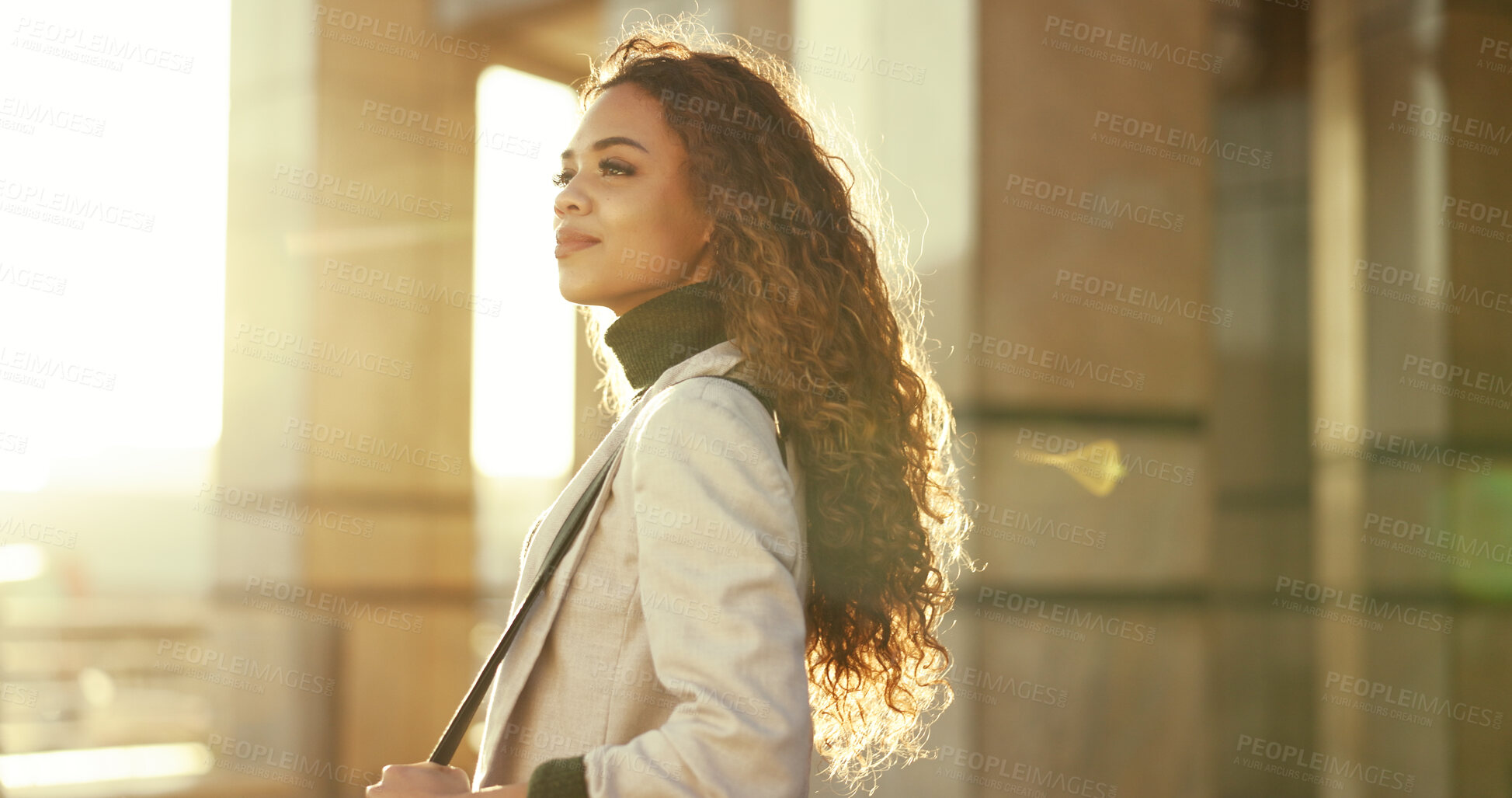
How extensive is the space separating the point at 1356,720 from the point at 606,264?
11.9 ft

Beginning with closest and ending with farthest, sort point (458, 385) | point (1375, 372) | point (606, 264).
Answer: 1. point (606, 264)
2. point (1375, 372)
3. point (458, 385)

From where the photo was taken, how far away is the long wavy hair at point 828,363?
5.55 feet

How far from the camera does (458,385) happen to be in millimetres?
6816

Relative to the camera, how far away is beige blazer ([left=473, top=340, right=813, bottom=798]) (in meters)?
1.35

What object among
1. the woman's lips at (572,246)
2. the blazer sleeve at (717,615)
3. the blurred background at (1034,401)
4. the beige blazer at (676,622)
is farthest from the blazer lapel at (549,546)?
the blurred background at (1034,401)

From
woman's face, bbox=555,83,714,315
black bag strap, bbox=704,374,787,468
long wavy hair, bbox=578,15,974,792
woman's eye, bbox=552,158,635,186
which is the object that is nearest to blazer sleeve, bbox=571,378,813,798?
black bag strap, bbox=704,374,787,468

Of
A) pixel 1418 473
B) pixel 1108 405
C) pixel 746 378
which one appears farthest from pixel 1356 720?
pixel 746 378

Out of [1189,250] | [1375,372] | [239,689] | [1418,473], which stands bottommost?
[239,689]

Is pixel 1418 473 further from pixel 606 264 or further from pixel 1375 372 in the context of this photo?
pixel 606 264

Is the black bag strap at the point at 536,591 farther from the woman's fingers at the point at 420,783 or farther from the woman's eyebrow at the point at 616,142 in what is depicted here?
the woman's eyebrow at the point at 616,142

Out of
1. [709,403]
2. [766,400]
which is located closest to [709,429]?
[709,403]

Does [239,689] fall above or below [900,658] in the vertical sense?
below

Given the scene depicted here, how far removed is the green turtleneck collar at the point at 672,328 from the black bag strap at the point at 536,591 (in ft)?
0.69

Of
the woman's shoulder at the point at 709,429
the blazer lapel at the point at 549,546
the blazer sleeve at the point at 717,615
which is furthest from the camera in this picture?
the blazer lapel at the point at 549,546
